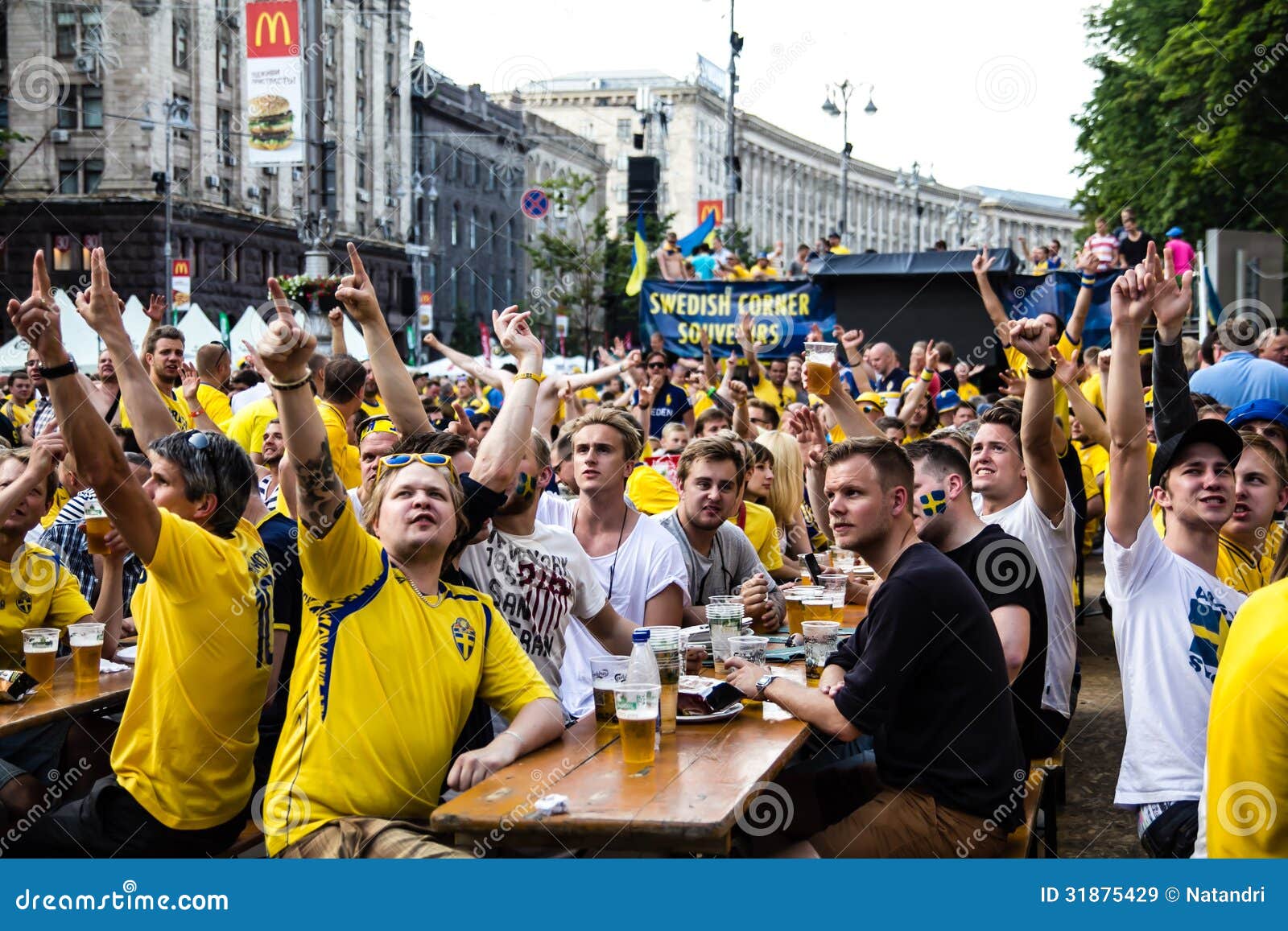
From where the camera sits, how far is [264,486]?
22.9 feet

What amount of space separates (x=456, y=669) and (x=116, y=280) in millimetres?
40513

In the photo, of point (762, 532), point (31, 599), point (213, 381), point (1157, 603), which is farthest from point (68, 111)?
point (1157, 603)

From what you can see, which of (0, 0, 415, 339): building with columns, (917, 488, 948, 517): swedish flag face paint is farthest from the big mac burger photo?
(0, 0, 415, 339): building with columns

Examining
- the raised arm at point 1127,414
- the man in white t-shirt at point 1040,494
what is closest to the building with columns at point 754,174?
the man in white t-shirt at point 1040,494

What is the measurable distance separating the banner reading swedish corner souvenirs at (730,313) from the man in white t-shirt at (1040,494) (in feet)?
31.3

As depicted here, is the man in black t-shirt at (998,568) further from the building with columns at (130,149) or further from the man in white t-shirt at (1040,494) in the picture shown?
the building with columns at (130,149)

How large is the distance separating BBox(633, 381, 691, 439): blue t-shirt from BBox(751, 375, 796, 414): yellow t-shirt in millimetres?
862

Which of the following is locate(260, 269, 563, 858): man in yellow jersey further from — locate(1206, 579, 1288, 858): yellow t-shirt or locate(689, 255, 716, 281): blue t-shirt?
locate(689, 255, 716, 281): blue t-shirt

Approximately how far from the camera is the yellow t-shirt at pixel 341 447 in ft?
22.8

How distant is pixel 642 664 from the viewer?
3742 mm

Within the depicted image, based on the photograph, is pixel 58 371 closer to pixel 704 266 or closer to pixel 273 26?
pixel 704 266

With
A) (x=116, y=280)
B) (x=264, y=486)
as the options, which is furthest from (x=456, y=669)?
(x=116, y=280)

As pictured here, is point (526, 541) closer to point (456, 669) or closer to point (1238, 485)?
point (456, 669)

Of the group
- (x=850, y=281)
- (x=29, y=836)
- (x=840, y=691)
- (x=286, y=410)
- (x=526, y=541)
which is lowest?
(x=29, y=836)
